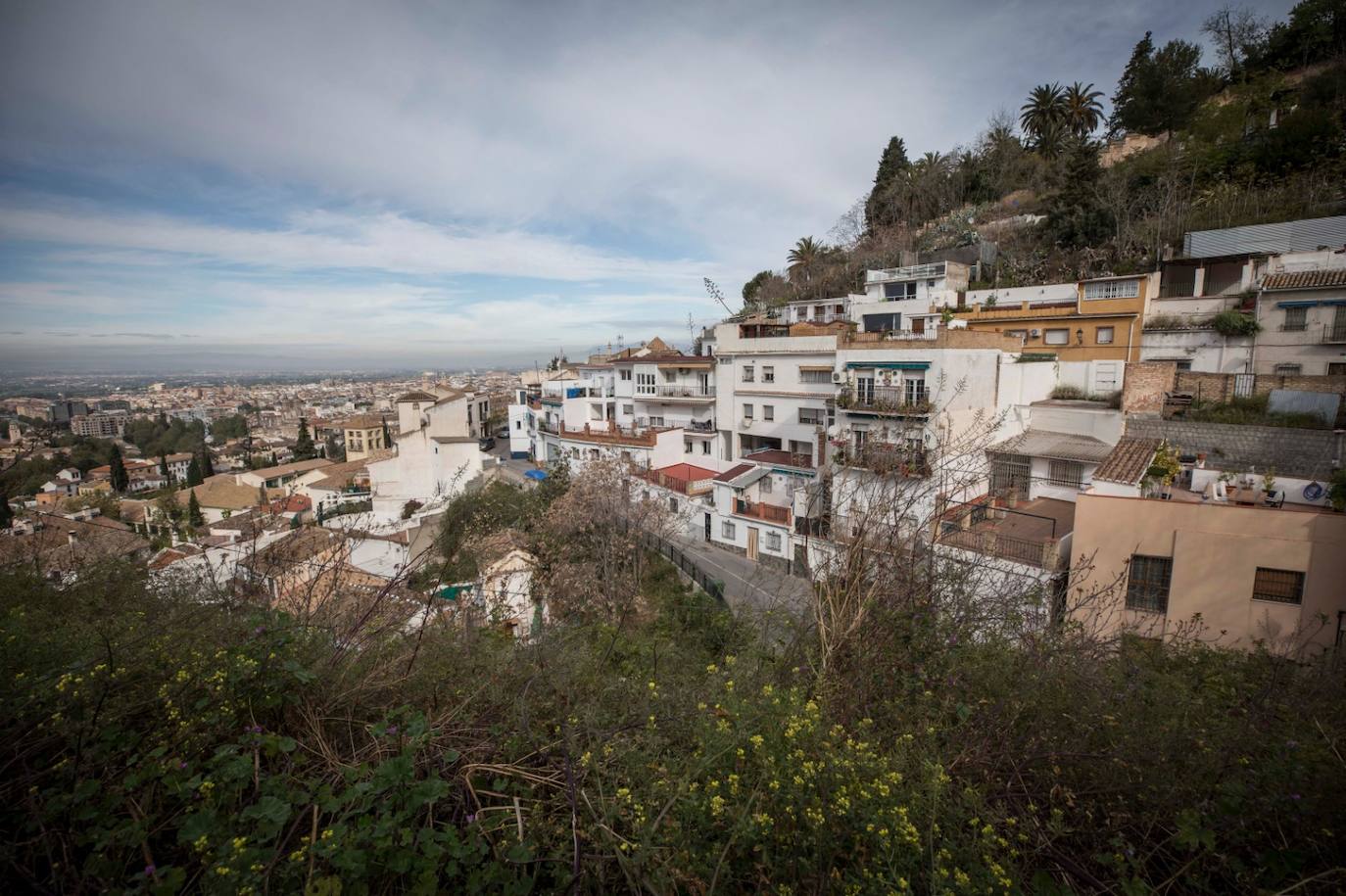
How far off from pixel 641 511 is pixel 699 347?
644 inches

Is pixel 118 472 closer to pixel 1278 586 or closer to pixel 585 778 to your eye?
pixel 585 778

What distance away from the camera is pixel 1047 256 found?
96.9 ft

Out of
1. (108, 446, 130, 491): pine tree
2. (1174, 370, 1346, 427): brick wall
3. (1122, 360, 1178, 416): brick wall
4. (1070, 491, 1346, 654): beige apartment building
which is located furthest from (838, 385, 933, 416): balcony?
(108, 446, 130, 491): pine tree

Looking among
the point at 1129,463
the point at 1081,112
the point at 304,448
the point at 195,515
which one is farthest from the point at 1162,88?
the point at 304,448

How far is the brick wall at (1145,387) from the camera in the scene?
56.4ft

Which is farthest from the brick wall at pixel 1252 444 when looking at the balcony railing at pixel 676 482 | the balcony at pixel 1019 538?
the balcony railing at pixel 676 482

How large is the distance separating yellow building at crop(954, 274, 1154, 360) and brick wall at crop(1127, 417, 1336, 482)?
18.5ft

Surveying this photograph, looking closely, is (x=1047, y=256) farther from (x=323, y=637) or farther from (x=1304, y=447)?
(x=323, y=637)

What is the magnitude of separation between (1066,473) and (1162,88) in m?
40.2

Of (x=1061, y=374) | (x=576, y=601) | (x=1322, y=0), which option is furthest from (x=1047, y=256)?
(x=576, y=601)

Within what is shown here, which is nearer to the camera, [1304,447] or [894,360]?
[1304,447]

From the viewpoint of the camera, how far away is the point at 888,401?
15445 mm

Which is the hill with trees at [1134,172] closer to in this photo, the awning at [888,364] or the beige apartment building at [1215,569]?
the awning at [888,364]

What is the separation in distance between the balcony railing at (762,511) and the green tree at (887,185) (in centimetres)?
3406
